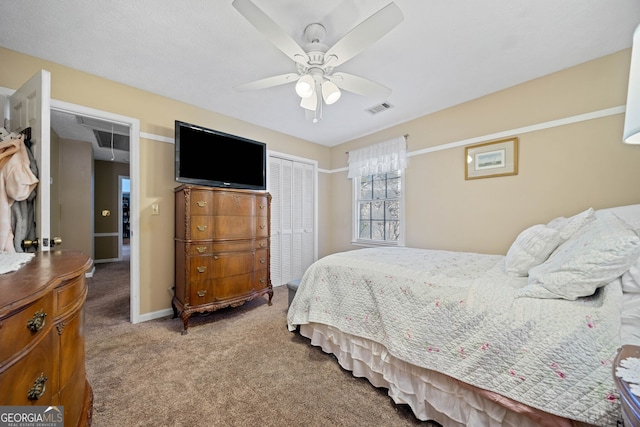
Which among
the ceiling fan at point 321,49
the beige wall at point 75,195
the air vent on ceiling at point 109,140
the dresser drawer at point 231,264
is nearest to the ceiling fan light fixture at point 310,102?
the ceiling fan at point 321,49

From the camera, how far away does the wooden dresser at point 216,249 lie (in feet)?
7.86

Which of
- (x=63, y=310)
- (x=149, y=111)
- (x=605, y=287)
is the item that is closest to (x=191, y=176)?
(x=149, y=111)

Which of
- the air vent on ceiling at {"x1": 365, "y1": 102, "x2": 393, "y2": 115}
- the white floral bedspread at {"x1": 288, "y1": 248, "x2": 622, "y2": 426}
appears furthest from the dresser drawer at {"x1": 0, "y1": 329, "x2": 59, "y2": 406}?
the air vent on ceiling at {"x1": 365, "y1": 102, "x2": 393, "y2": 115}

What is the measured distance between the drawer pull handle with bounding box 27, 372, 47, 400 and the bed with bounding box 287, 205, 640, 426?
58.5 inches

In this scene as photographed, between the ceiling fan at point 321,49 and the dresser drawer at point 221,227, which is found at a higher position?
the ceiling fan at point 321,49

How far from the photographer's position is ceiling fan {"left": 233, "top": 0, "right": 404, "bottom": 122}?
1.28m

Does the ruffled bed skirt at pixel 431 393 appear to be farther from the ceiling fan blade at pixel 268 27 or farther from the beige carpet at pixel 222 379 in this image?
the ceiling fan blade at pixel 268 27

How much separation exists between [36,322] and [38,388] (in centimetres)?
23

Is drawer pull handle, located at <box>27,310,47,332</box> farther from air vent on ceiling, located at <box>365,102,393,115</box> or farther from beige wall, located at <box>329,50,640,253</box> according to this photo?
beige wall, located at <box>329,50,640,253</box>

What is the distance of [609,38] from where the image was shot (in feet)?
6.05

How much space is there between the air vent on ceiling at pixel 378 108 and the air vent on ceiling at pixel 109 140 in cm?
434

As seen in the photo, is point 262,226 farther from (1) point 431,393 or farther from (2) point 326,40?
(1) point 431,393

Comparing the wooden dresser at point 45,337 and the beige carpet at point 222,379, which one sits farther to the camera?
the beige carpet at point 222,379

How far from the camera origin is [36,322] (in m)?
0.74
